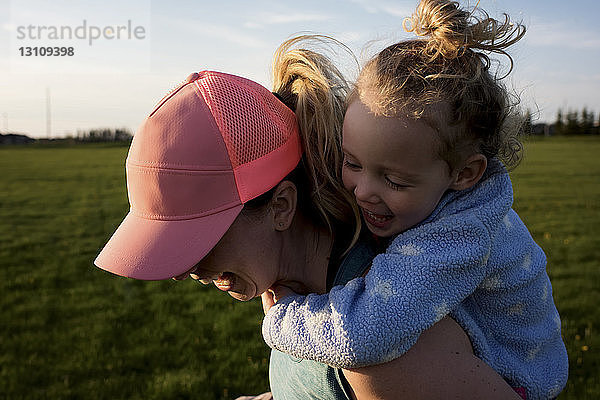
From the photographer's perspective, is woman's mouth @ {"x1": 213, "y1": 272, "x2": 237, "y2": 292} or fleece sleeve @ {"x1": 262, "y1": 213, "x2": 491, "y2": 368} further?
woman's mouth @ {"x1": 213, "y1": 272, "x2": 237, "y2": 292}

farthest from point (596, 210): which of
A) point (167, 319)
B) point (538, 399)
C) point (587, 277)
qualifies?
point (538, 399)

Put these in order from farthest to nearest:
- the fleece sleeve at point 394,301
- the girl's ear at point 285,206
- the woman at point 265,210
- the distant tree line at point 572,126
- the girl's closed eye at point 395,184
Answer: the distant tree line at point 572,126 < the girl's ear at point 285,206 < the girl's closed eye at point 395,184 < the woman at point 265,210 < the fleece sleeve at point 394,301

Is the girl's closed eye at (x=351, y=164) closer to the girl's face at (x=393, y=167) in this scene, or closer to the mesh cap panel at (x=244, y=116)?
the girl's face at (x=393, y=167)

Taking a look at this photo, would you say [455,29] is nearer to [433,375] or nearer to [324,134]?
[324,134]

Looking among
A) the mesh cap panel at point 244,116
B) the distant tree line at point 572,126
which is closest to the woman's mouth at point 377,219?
the mesh cap panel at point 244,116

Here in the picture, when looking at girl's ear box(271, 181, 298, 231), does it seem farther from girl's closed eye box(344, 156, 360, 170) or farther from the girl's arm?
the girl's arm

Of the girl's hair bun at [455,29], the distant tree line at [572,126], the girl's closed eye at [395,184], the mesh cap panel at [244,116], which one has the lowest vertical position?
the distant tree line at [572,126]

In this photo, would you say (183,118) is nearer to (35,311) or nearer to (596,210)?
(35,311)

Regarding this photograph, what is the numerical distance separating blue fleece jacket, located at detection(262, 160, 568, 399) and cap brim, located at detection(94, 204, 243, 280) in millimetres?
285

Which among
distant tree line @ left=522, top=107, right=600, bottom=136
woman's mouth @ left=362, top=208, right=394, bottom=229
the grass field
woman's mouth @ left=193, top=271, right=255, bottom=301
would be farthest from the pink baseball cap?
distant tree line @ left=522, top=107, right=600, bottom=136

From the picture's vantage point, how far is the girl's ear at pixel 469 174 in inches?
73.5

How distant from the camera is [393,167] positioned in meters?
1.81

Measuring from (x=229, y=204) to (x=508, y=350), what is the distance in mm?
946

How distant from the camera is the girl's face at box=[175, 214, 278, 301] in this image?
1.92 metres
